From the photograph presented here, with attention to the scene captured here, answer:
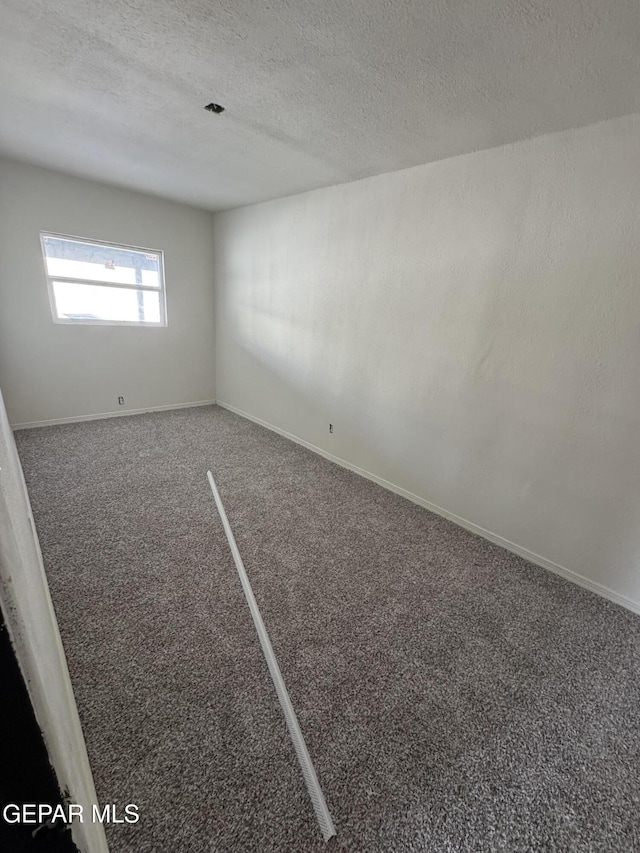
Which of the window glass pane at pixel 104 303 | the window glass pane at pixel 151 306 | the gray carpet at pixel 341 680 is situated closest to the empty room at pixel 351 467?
the gray carpet at pixel 341 680

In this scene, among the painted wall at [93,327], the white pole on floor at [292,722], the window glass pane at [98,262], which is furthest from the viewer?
the window glass pane at [98,262]

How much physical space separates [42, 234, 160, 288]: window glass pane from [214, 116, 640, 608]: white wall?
1.77 m

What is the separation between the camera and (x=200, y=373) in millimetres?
4812

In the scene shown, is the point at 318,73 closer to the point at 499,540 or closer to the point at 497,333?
the point at 497,333

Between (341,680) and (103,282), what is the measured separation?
439cm

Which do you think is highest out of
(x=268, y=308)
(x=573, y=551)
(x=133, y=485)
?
(x=268, y=308)

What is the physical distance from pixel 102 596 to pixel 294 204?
3565 millimetres

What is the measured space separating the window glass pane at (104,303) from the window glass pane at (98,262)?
109 mm

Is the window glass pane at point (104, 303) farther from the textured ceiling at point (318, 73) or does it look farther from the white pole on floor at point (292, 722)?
the white pole on floor at point (292, 722)

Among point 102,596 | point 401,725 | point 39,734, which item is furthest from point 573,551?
point 102,596

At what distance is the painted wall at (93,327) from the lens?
10.5 ft

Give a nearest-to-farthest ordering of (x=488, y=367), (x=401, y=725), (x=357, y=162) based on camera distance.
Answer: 1. (x=401, y=725)
2. (x=488, y=367)
3. (x=357, y=162)

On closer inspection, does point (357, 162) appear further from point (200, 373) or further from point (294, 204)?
point (200, 373)

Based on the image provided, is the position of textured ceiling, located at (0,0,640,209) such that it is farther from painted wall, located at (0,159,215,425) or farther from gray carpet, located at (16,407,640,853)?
gray carpet, located at (16,407,640,853)
